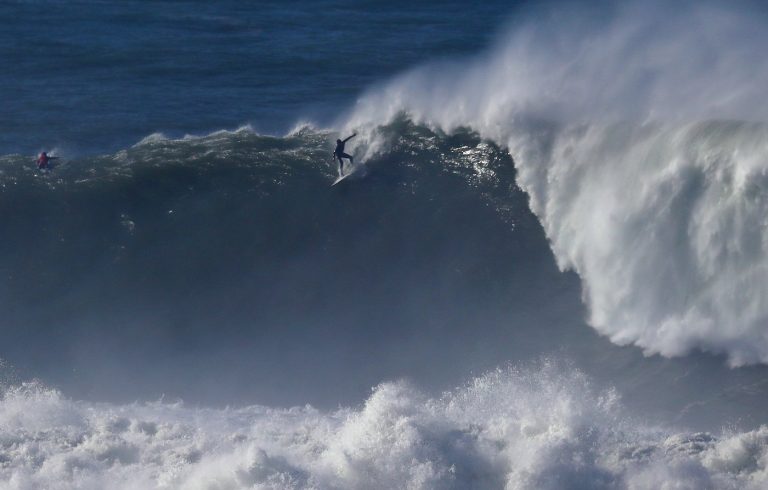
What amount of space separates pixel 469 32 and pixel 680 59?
474 inches

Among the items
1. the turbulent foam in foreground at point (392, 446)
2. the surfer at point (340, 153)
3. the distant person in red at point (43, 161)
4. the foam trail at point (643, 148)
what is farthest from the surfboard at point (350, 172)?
the turbulent foam in foreground at point (392, 446)

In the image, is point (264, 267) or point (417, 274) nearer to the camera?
point (417, 274)

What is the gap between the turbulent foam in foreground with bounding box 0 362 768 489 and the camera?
53.6ft

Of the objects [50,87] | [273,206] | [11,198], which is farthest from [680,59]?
[50,87]

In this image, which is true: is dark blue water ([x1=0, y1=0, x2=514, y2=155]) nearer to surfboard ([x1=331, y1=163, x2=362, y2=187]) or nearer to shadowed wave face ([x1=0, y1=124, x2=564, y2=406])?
shadowed wave face ([x1=0, y1=124, x2=564, y2=406])

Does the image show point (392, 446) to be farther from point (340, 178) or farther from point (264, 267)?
point (340, 178)

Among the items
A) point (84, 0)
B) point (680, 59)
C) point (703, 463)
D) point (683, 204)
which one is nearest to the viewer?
point (703, 463)

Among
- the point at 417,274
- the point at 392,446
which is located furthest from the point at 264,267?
the point at 392,446

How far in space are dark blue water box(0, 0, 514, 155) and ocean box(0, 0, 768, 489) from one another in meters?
0.24

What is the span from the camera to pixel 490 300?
71.7 ft

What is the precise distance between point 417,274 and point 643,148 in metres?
5.13

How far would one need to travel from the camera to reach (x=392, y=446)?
17.0 meters

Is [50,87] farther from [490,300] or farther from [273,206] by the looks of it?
[490,300]

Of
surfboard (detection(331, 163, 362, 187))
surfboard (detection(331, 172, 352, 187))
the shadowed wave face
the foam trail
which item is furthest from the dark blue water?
the foam trail
